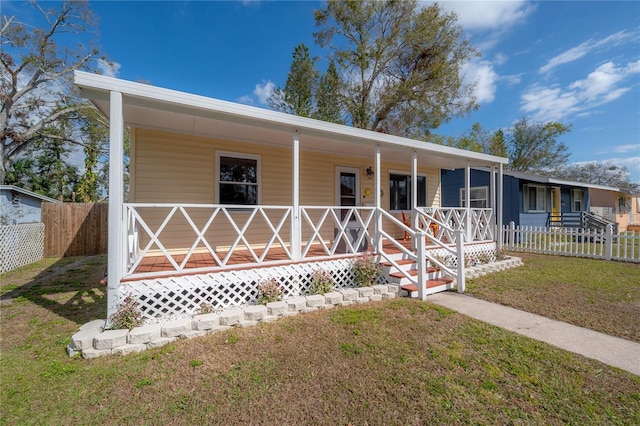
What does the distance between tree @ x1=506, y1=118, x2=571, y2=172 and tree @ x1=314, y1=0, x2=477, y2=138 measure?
21.9 meters

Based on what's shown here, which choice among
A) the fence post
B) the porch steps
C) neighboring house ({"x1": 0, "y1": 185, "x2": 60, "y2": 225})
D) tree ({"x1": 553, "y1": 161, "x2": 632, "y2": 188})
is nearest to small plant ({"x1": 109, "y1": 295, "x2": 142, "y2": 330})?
the porch steps

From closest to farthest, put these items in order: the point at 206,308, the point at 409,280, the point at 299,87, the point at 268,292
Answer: the point at 206,308, the point at 268,292, the point at 409,280, the point at 299,87

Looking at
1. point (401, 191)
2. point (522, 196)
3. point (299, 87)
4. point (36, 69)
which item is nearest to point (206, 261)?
point (401, 191)

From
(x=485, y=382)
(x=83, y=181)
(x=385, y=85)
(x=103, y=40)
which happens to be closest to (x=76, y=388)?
(x=485, y=382)

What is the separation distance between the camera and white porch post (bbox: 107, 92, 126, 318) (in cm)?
340

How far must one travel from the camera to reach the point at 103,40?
15.7m

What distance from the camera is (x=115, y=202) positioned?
3.42m

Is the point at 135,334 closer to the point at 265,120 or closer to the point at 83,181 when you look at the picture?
the point at 265,120

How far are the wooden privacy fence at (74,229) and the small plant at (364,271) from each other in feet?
32.9

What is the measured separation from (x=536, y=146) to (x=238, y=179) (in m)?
34.8

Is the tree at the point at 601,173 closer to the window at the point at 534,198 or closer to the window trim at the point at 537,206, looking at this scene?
the window trim at the point at 537,206

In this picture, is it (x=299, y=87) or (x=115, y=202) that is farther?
(x=299, y=87)

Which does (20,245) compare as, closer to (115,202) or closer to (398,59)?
(115,202)

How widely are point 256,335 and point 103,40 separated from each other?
2029 cm
